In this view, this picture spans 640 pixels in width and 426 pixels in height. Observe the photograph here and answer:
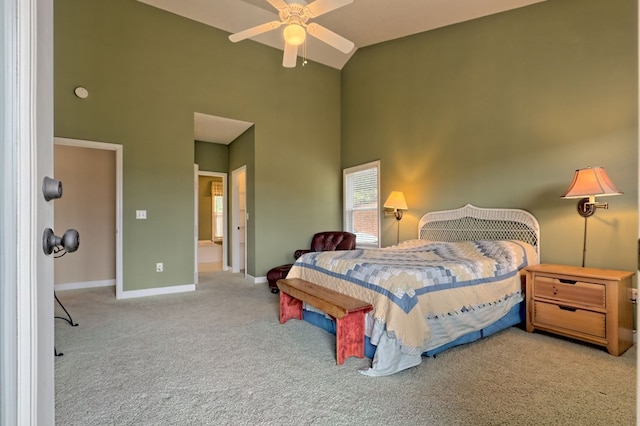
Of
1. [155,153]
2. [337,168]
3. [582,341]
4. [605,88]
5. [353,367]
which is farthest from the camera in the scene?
[337,168]

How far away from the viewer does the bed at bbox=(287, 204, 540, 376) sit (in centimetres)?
214

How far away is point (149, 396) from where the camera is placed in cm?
188

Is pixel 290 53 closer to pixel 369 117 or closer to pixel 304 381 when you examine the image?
pixel 369 117

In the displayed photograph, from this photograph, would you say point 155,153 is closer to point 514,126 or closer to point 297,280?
point 297,280

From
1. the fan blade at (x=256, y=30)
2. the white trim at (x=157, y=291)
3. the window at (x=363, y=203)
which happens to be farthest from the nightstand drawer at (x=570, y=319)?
the white trim at (x=157, y=291)

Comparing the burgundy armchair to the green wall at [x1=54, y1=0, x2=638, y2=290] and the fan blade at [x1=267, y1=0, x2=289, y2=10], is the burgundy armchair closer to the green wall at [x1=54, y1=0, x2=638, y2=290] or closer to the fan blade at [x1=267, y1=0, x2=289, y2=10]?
the green wall at [x1=54, y1=0, x2=638, y2=290]

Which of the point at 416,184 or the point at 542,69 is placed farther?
the point at 416,184

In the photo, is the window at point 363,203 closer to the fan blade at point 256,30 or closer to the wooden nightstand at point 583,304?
the wooden nightstand at point 583,304

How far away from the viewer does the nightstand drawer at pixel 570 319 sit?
8.05ft

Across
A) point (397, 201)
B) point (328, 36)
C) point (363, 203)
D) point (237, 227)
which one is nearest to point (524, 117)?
point (397, 201)

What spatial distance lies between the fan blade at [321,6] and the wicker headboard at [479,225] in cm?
262

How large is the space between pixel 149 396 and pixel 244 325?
4.12 ft

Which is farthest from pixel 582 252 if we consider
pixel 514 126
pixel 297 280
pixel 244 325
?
pixel 244 325

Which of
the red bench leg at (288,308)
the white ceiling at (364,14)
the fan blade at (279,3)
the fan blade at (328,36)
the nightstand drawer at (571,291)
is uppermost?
the white ceiling at (364,14)
